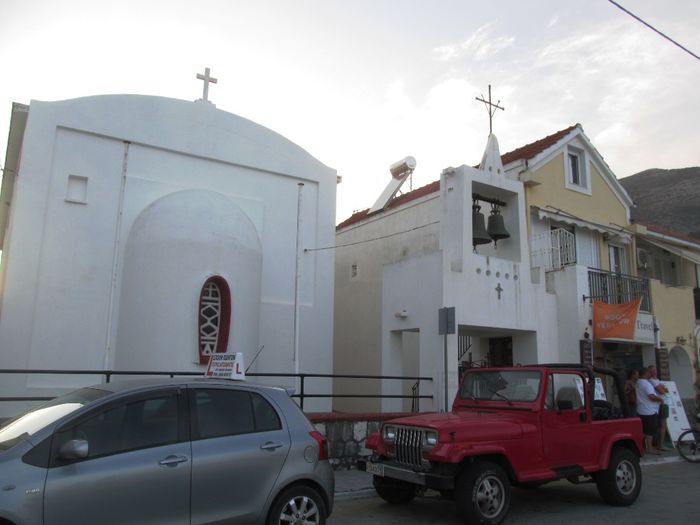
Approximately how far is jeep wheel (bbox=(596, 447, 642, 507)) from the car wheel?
4.34 metres

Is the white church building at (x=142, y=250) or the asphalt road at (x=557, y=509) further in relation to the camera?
the white church building at (x=142, y=250)

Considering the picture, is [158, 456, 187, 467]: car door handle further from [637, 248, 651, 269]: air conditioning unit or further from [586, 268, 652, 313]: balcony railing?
[637, 248, 651, 269]: air conditioning unit

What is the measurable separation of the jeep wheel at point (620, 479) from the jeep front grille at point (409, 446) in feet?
9.33

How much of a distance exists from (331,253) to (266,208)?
2.10 m

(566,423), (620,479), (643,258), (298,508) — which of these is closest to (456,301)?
(566,423)

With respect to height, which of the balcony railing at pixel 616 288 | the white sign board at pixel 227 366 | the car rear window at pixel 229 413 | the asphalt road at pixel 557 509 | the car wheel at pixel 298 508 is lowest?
the asphalt road at pixel 557 509

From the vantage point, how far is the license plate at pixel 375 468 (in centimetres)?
733

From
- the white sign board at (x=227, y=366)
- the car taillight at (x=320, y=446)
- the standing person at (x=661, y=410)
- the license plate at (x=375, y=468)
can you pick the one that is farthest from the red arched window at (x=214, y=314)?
the standing person at (x=661, y=410)

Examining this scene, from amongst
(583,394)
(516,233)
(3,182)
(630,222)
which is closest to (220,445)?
(583,394)

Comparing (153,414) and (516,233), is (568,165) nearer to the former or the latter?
(516,233)

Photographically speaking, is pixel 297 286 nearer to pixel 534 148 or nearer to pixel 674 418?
pixel 534 148

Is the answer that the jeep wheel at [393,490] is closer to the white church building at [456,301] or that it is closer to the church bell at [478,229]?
the white church building at [456,301]

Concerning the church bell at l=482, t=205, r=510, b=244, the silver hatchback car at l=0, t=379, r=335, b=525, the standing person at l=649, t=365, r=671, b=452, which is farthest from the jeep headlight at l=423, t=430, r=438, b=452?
the standing person at l=649, t=365, r=671, b=452

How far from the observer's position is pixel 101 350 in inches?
485
